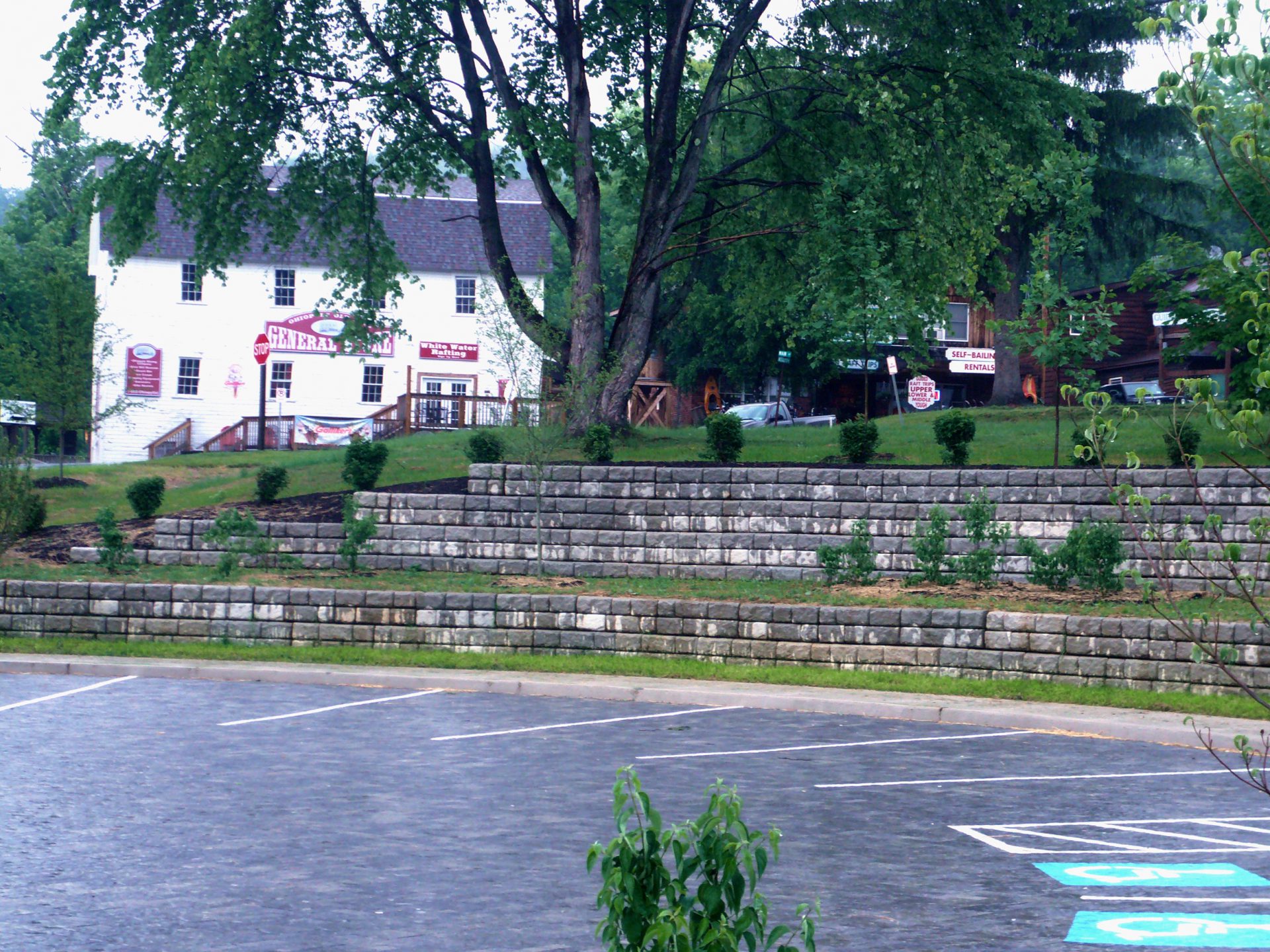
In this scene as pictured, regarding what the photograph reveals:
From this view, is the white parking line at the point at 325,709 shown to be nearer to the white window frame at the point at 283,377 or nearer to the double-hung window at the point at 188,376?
the white window frame at the point at 283,377

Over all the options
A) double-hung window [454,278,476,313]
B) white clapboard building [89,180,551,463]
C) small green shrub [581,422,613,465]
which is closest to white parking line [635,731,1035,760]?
small green shrub [581,422,613,465]

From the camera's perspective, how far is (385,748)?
11.2m

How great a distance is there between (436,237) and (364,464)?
32.8m

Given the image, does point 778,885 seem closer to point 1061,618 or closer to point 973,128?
point 1061,618

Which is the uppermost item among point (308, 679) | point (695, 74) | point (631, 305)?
point (695, 74)

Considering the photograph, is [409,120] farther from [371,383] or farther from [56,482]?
[371,383]

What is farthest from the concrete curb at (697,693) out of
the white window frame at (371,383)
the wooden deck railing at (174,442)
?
the white window frame at (371,383)

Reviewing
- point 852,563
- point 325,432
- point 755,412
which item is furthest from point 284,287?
point 852,563

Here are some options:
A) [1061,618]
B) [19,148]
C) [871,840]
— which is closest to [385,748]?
[871,840]

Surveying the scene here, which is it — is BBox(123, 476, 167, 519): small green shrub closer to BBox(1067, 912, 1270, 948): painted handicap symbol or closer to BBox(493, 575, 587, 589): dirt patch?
BBox(493, 575, 587, 589): dirt patch

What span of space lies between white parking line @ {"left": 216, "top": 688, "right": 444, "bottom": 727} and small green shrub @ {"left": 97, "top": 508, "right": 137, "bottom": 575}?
23.8 ft

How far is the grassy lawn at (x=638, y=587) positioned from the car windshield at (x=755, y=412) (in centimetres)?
2832

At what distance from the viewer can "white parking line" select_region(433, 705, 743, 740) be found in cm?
1191

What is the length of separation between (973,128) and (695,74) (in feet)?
23.7
